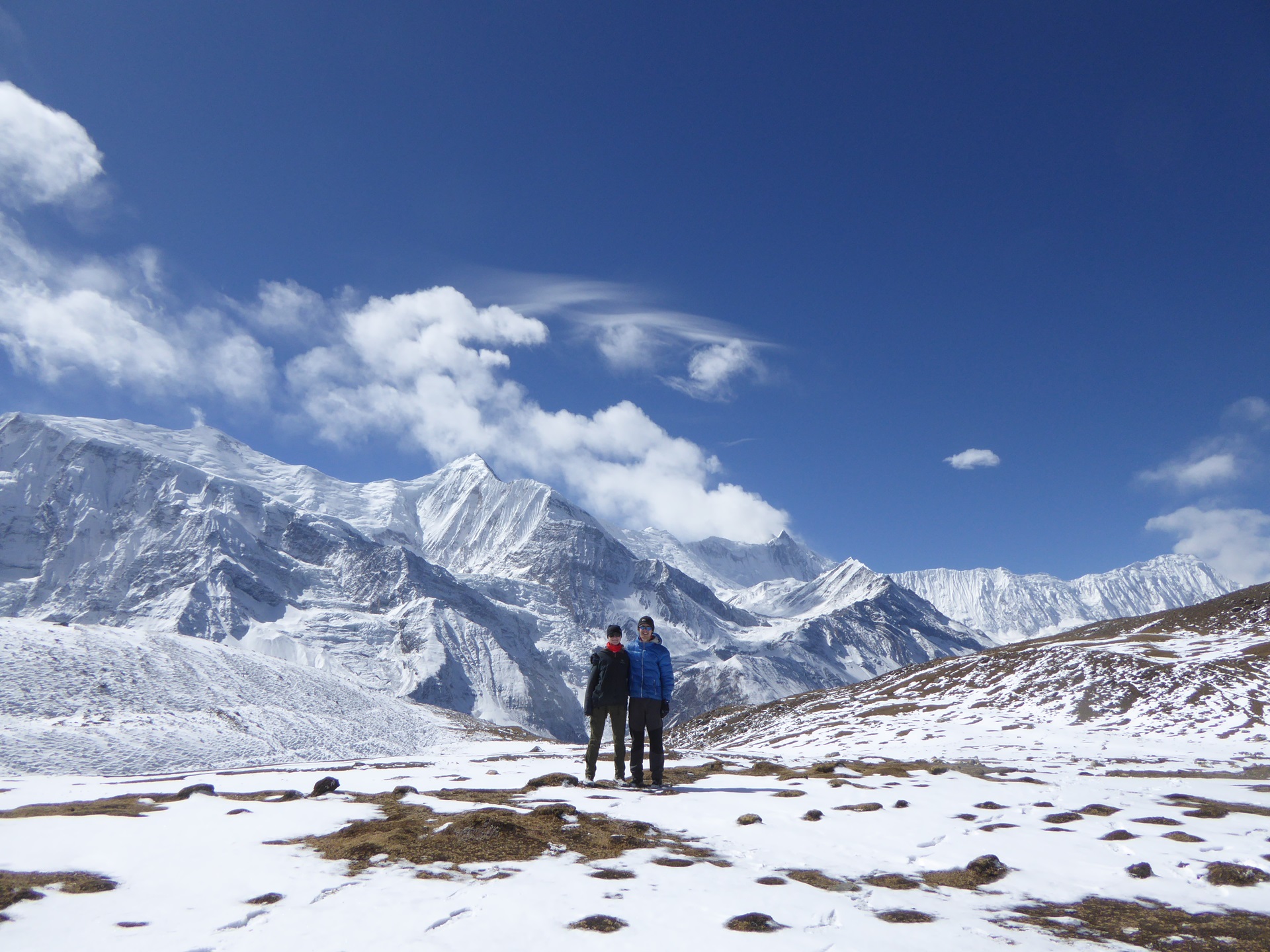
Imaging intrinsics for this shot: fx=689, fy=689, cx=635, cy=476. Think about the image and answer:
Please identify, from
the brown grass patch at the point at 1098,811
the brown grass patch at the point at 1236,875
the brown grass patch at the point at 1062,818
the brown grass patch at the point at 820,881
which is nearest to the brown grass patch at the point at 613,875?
the brown grass patch at the point at 820,881

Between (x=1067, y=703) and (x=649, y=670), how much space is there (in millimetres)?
53889

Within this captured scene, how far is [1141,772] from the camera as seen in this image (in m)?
21.2

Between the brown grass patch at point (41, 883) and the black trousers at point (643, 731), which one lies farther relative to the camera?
the black trousers at point (643, 731)

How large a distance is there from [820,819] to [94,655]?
2219 inches

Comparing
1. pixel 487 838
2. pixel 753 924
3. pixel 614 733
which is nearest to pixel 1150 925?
pixel 753 924

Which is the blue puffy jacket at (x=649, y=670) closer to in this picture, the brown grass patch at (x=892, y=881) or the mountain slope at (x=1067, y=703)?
the brown grass patch at (x=892, y=881)

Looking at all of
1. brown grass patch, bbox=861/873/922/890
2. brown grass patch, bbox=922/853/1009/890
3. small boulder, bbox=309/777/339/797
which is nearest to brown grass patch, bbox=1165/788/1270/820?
brown grass patch, bbox=922/853/1009/890

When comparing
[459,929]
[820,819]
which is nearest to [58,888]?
[459,929]

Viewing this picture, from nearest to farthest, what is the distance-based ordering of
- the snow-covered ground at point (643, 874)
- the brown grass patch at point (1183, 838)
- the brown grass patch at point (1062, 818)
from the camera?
the snow-covered ground at point (643, 874) < the brown grass patch at point (1183, 838) < the brown grass patch at point (1062, 818)

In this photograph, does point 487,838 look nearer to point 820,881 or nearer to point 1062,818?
point 820,881

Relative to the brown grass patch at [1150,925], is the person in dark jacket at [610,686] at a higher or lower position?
higher

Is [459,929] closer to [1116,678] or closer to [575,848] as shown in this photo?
[575,848]

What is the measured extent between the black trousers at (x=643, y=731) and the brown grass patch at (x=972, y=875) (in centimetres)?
689

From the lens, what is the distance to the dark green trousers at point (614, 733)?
15.2 metres
